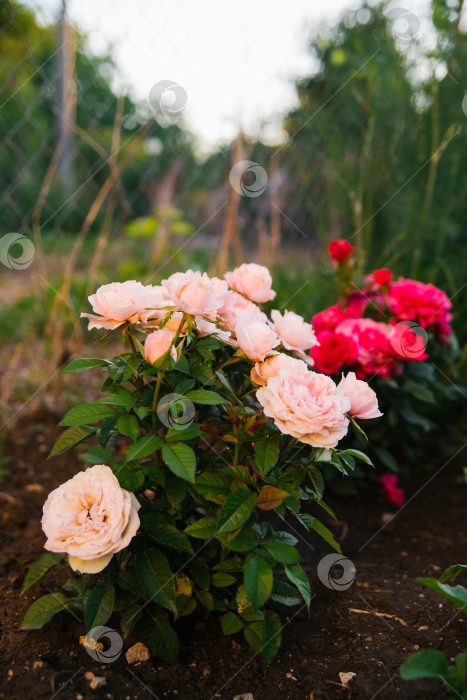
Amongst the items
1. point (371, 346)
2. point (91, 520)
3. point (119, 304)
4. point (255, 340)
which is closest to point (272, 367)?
point (255, 340)

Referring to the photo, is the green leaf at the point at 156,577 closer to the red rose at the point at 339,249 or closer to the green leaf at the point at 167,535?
the green leaf at the point at 167,535

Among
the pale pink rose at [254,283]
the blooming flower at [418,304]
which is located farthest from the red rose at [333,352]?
the pale pink rose at [254,283]

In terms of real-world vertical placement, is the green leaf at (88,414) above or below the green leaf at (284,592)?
above

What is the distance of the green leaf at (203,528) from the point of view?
904mm

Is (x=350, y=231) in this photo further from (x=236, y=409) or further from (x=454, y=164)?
(x=236, y=409)

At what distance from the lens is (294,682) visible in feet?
3.15

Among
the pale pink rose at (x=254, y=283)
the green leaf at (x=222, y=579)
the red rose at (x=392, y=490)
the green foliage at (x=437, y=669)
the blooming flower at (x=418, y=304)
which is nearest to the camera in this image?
the green foliage at (x=437, y=669)

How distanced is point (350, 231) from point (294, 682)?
246cm

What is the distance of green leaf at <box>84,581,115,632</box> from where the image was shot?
91 centimetres

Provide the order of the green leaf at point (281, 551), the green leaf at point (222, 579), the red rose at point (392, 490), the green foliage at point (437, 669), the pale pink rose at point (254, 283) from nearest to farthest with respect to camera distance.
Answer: the green foliage at point (437, 669), the green leaf at point (281, 551), the green leaf at point (222, 579), the pale pink rose at point (254, 283), the red rose at point (392, 490)

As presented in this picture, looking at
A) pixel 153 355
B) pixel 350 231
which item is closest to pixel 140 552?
pixel 153 355

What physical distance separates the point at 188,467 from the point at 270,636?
1.21ft

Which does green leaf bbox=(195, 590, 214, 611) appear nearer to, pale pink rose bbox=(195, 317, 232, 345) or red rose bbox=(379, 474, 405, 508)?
pale pink rose bbox=(195, 317, 232, 345)

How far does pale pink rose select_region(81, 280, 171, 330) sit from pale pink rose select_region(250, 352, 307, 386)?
0.67 feet
